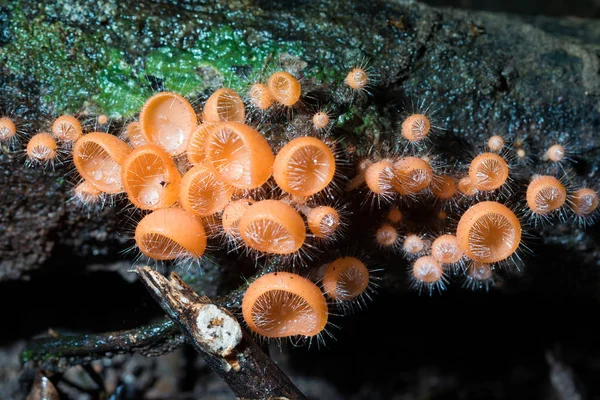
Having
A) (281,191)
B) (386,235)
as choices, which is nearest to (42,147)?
(281,191)

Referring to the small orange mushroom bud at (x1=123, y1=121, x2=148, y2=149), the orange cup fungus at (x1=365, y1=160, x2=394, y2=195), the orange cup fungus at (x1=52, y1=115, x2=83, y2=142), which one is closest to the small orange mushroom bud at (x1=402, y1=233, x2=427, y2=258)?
the orange cup fungus at (x1=365, y1=160, x2=394, y2=195)

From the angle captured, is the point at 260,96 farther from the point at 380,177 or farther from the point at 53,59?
the point at 53,59

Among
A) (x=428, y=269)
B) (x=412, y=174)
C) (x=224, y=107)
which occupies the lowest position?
(x=428, y=269)

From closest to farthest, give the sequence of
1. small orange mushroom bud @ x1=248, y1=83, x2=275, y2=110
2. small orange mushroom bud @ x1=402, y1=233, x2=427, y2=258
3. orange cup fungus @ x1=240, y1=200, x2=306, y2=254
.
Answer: orange cup fungus @ x1=240, y1=200, x2=306, y2=254
small orange mushroom bud @ x1=248, y1=83, x2=275, y2=110
small orange mushroom bud @ x1=402, y1=233, x2=427, y2=258

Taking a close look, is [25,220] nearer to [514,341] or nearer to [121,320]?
[121,320]

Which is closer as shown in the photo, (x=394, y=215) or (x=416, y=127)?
(x=416, y=127)

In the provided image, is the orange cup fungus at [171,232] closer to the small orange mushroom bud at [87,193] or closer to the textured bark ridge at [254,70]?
the small orange mushroom bud at [87,193]

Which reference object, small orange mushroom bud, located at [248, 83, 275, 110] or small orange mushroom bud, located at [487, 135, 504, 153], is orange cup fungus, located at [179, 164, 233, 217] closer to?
small orange mushroom bud, located at [248, 83, 275, 110]
